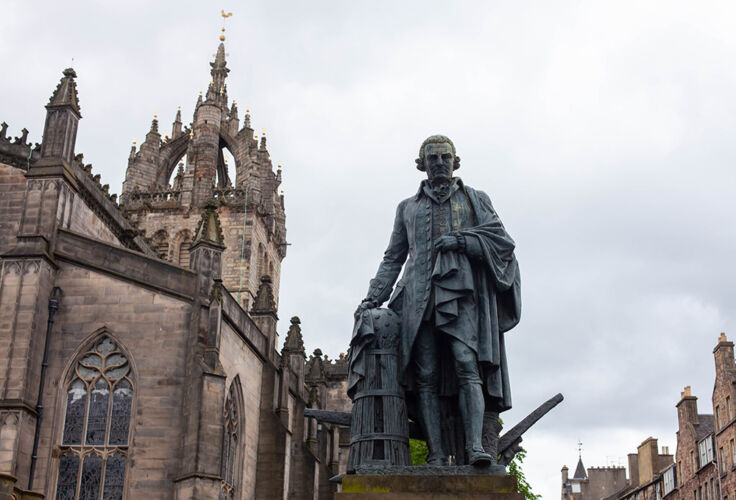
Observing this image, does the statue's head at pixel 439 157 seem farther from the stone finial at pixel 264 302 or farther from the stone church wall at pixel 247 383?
the stone finial at pixel 264 302

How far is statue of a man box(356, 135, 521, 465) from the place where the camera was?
632 centimetres

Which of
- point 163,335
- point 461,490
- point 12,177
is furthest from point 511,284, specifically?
point 12,177

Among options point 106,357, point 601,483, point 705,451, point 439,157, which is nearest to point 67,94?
point 106,357

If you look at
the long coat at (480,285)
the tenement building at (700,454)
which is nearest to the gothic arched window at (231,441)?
the long coat at (480,285)

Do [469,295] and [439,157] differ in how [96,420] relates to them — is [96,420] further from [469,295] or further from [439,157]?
[469,295]

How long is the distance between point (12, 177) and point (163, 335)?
7095 mm

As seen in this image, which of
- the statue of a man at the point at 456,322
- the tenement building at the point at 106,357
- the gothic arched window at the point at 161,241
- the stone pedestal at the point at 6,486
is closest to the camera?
the statue of a man at the point at 456,322

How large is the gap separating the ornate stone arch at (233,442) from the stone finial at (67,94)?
9370 millimetres

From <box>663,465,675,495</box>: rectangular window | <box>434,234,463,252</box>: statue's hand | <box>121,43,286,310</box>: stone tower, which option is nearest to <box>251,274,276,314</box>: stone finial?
<box>121,43,286,310</box>: stone tower

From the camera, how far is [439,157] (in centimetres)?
687

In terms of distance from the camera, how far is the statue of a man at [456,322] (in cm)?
632

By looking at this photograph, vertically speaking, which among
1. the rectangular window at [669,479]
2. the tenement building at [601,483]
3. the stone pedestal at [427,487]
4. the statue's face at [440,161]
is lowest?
the stone pedestal at [427,487]

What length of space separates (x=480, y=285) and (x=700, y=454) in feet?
146

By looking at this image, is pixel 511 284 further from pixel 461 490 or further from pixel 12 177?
pixel 12 177
